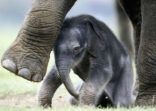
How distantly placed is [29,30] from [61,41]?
38 centimetres

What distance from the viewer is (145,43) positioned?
30.6 ft

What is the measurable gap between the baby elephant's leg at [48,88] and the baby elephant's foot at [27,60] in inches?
25.0

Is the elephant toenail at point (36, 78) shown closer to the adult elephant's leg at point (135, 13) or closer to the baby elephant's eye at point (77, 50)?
the baby elephant's eye at point (77, 50)

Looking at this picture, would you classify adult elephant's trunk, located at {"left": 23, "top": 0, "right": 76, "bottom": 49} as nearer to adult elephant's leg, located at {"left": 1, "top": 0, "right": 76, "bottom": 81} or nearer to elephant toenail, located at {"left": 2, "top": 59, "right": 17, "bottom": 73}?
adult elephant's leg, located at {"left": 1, "top": 0, "right": 76, "bottom": 81}

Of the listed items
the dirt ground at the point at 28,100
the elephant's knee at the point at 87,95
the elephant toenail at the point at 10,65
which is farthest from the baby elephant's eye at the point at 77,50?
the dirt ground at the point at 28,100

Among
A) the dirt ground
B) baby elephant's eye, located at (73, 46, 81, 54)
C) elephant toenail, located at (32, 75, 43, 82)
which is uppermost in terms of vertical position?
baby elephant's eye, located at (73, 46, 81, 54)

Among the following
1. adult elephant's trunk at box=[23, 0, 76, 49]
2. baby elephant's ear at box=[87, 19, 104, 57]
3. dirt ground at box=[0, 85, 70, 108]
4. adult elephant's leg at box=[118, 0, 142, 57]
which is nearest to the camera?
adult elephant's trunk at box=[23, 0, 76, 49]

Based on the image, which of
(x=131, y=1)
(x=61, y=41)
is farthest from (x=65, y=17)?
(x=131, y=1)

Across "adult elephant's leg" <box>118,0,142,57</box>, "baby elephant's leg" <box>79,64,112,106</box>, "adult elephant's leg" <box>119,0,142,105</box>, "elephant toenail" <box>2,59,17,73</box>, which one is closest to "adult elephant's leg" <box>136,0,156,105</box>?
"baby elephant's leg" <box>79,64,112,106</box>

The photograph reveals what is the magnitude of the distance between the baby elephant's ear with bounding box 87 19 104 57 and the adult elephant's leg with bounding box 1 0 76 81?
0.57 meters

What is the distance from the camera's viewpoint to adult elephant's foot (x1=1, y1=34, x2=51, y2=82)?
348 inches

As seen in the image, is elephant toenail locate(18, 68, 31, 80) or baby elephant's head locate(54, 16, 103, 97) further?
baby elephant's head locate(54, 16, 103, 97)

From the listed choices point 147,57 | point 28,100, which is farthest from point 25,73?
point 28,100

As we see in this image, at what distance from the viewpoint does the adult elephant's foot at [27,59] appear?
883 centimetres
